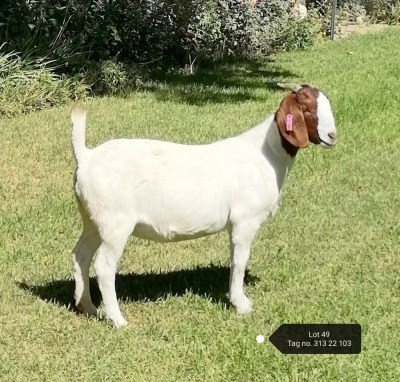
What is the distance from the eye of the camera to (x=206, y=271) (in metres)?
5.65

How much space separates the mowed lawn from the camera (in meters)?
4.30

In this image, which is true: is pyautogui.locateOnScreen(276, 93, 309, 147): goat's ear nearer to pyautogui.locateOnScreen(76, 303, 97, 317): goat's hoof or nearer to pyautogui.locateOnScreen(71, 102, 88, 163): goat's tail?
pyautogui.locateOnScreen(71, 102, 88, 163): goat's tail

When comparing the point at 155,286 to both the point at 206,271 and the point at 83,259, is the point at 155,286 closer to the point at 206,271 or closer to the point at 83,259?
the point at 206,271

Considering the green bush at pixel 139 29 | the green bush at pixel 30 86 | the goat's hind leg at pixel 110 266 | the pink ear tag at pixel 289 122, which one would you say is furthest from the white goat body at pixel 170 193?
the green bush at pixel 139 29

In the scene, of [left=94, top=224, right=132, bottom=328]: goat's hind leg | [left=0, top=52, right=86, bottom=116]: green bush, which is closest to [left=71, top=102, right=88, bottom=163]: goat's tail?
[left=94, top=224, right=132, bottom=328]: goat's hind leg

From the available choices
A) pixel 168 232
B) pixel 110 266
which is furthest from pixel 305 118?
pixel 110 266

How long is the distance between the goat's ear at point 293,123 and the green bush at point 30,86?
21.3 feet

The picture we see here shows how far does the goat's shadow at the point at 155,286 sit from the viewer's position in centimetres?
515

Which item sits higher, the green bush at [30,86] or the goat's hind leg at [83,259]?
the goat's hind leg at [83,259]

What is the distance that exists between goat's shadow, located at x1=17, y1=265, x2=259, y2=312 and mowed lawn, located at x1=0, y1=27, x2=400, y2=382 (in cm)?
1

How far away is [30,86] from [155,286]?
6221mm

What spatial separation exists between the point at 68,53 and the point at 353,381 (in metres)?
9.08

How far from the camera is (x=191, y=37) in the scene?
13.7 m

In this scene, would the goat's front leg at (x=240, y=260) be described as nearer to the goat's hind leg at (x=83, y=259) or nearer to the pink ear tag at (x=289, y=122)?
the pink ear tag at (x=289, y=122)
